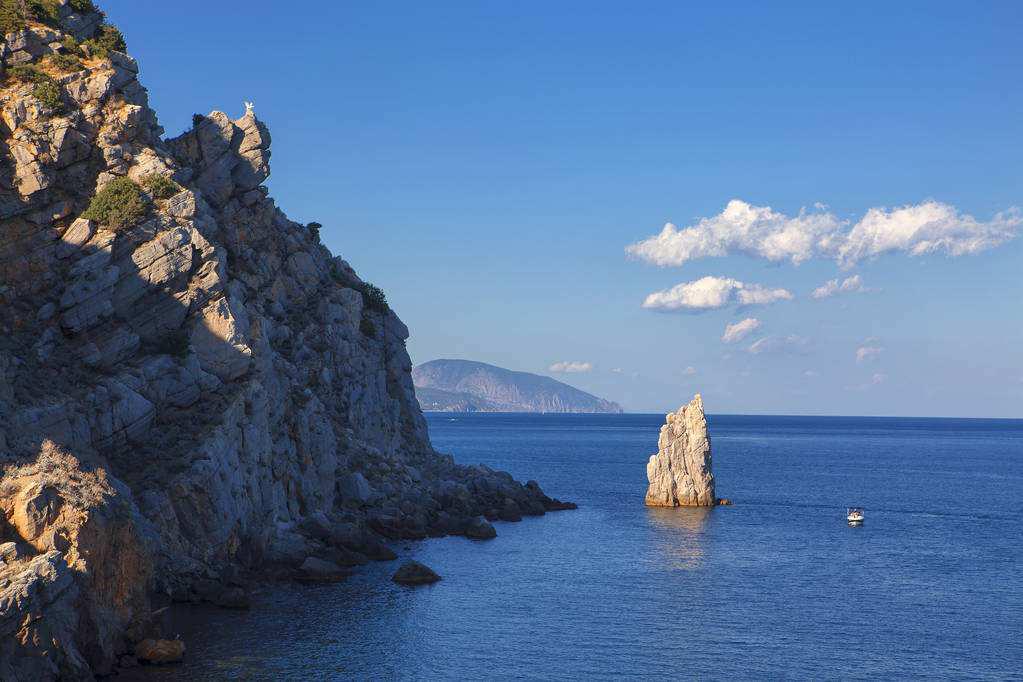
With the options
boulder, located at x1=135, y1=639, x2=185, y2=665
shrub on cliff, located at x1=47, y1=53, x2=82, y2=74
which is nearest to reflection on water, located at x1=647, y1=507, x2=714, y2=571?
boulder, located at x1=135, y1=639, x2=185, y2=665

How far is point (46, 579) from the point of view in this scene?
44.7 meters

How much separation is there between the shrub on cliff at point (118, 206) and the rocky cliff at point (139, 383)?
0.15 m

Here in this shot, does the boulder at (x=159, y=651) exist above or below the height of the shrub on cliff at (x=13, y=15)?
below

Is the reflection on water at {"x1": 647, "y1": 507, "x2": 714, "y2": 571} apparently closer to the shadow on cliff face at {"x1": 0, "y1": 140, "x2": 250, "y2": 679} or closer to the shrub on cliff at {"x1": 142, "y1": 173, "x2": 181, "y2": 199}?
the shadow on cliff face at {"x1": 0, "y1": 140, "x2": 250, "y2": 679}

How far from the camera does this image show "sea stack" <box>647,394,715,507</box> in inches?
4611

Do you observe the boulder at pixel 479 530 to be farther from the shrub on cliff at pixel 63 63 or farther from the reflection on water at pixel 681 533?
the shrub on cliff at pixel 63 63

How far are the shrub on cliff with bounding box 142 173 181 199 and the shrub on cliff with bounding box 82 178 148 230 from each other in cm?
157

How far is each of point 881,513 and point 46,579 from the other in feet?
329

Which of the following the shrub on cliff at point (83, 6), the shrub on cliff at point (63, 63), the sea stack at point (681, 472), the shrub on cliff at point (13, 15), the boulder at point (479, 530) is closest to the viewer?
the shrub on cliff at point (13, 15)

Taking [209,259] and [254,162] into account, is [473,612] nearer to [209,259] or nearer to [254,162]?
[209,259]

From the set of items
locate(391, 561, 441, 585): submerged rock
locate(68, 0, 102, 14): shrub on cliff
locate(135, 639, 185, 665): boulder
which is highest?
locate(68, 0, 102, 14): shrub on cliff

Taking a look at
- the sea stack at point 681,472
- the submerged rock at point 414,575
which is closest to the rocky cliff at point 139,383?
the submerged rock at point 414,575

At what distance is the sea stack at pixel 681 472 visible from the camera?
4611 inches

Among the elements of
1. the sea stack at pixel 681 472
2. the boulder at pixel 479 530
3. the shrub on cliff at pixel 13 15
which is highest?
the shrub on cliff at pixel 13 15
